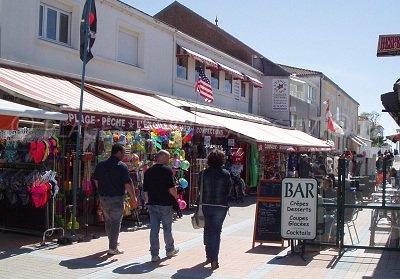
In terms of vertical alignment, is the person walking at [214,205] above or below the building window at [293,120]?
below

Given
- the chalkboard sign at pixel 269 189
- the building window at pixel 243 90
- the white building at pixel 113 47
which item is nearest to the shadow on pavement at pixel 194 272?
the chalkboard sign at pixel 269 189

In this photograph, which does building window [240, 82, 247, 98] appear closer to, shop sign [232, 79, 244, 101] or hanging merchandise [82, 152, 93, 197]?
shop sign [232, 79, 244, 101]

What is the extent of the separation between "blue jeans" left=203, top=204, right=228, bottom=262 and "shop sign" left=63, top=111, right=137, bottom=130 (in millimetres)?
3433

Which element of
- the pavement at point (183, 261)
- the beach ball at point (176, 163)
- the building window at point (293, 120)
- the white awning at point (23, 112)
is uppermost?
the building window at point (293, 120)

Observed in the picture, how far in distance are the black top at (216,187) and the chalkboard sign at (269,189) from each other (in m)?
2.14

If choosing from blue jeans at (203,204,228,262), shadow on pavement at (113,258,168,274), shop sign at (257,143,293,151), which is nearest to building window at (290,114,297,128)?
shop sign at (257,143,293,151)

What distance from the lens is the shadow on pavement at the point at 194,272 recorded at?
7.30 m

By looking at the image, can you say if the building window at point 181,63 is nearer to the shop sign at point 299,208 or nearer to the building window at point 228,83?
the building window at point 228,83

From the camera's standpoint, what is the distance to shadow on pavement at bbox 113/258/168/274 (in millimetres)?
7531

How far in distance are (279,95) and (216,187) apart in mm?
23538

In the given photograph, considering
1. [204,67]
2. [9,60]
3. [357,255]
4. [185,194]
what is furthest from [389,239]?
[204,67]

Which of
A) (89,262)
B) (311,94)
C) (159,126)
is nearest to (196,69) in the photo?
(159,126)

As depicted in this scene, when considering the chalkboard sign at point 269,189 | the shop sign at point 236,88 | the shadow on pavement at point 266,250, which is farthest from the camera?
the shop sign at point 236,88

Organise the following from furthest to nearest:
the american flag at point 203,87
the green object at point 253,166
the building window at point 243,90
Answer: the building window at point 243,90 < the green object at point 253,166 < the american flag at point 203,87
